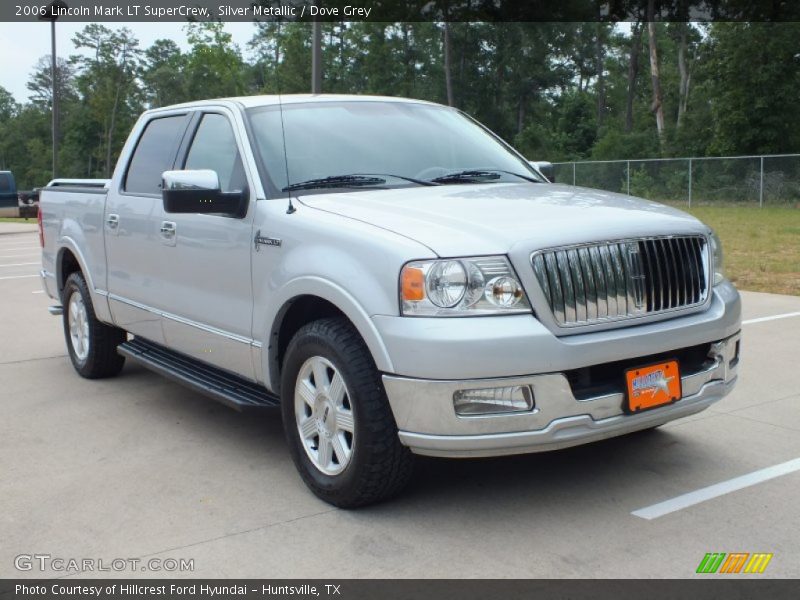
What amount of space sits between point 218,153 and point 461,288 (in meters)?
2.19

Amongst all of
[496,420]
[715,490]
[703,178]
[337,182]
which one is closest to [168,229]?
[337,182]

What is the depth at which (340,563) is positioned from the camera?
3711 mm

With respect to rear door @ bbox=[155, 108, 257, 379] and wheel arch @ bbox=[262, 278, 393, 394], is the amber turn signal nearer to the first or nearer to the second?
wheel arch @ bbox=[262, 278, 393, 394]

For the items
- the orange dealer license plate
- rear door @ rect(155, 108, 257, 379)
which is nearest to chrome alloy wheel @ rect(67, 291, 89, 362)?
rear door @ rect(155, 108, 257, 379)

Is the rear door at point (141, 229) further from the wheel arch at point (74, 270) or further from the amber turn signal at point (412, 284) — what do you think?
the amber turn signal at point (412, 284)

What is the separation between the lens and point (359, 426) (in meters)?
4.00

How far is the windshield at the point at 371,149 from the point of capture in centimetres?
494

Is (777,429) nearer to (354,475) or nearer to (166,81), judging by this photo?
(354,475)

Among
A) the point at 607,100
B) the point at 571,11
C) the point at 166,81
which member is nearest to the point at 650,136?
the point at 571,11

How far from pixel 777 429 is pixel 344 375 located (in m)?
2.76

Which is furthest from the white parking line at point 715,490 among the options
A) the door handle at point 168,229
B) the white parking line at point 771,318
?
the white parking line at point 771,318
